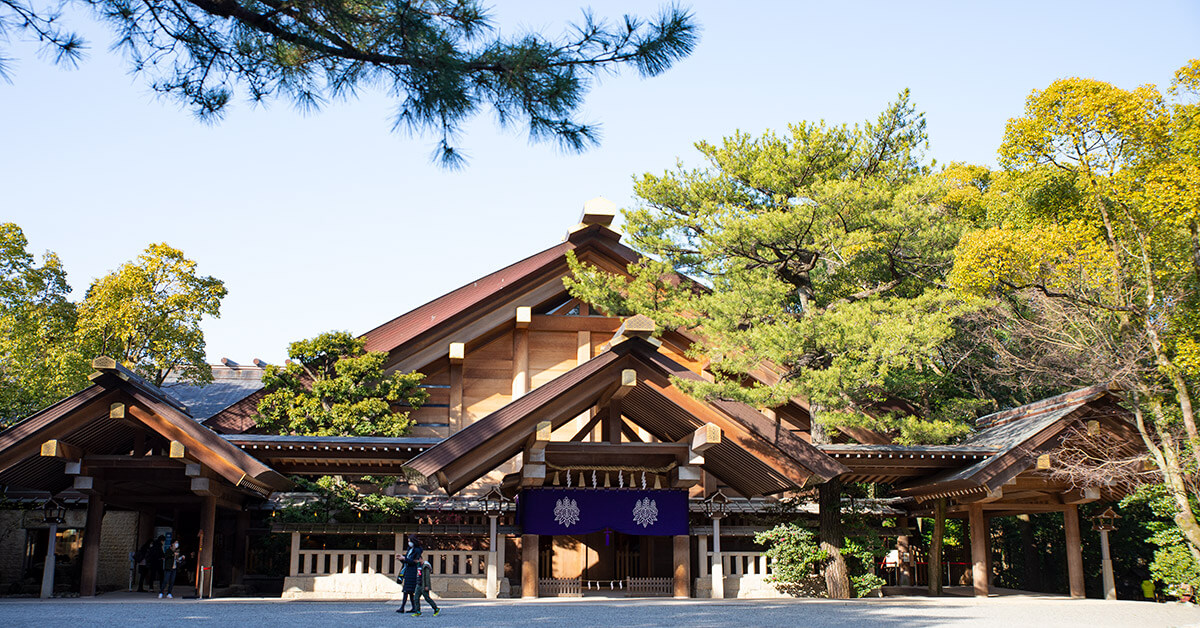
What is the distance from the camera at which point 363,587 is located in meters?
14.0

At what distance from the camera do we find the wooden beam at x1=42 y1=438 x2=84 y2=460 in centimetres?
1288

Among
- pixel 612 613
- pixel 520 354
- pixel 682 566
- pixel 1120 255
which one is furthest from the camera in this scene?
pixel 520 354

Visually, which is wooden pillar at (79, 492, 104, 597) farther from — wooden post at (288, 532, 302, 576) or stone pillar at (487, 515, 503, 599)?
stone pillar at (487, 515, 503, 599)

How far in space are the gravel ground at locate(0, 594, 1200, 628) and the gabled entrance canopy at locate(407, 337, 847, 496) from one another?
76.4 inches

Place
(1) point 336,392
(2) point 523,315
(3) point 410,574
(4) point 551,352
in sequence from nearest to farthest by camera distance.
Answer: (3) point 410,574 < (1) point 336,392 < (2) point 523,315 < (4) point 551,352

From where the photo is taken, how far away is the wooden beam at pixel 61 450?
12883 millimetres

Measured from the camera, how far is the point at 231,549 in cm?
1578

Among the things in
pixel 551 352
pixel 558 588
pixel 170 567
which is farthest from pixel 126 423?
pixel 551 352

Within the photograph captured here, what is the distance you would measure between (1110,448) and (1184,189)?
426cm

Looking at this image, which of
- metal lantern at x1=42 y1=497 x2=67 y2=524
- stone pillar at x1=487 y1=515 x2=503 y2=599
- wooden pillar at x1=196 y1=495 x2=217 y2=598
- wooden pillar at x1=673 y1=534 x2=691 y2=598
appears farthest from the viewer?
metal lantern at x1=42 y1=497 x2=67 y2=524

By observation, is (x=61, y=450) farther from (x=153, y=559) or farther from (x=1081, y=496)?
(x=1081, y=496)

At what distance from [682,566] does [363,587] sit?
5080 mm

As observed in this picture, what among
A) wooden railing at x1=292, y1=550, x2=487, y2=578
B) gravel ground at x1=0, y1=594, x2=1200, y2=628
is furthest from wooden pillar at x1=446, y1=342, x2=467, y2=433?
gravel ground at x1=0, y1=594, x2=1200, y2=628

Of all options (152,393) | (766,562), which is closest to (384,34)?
(152,393)
